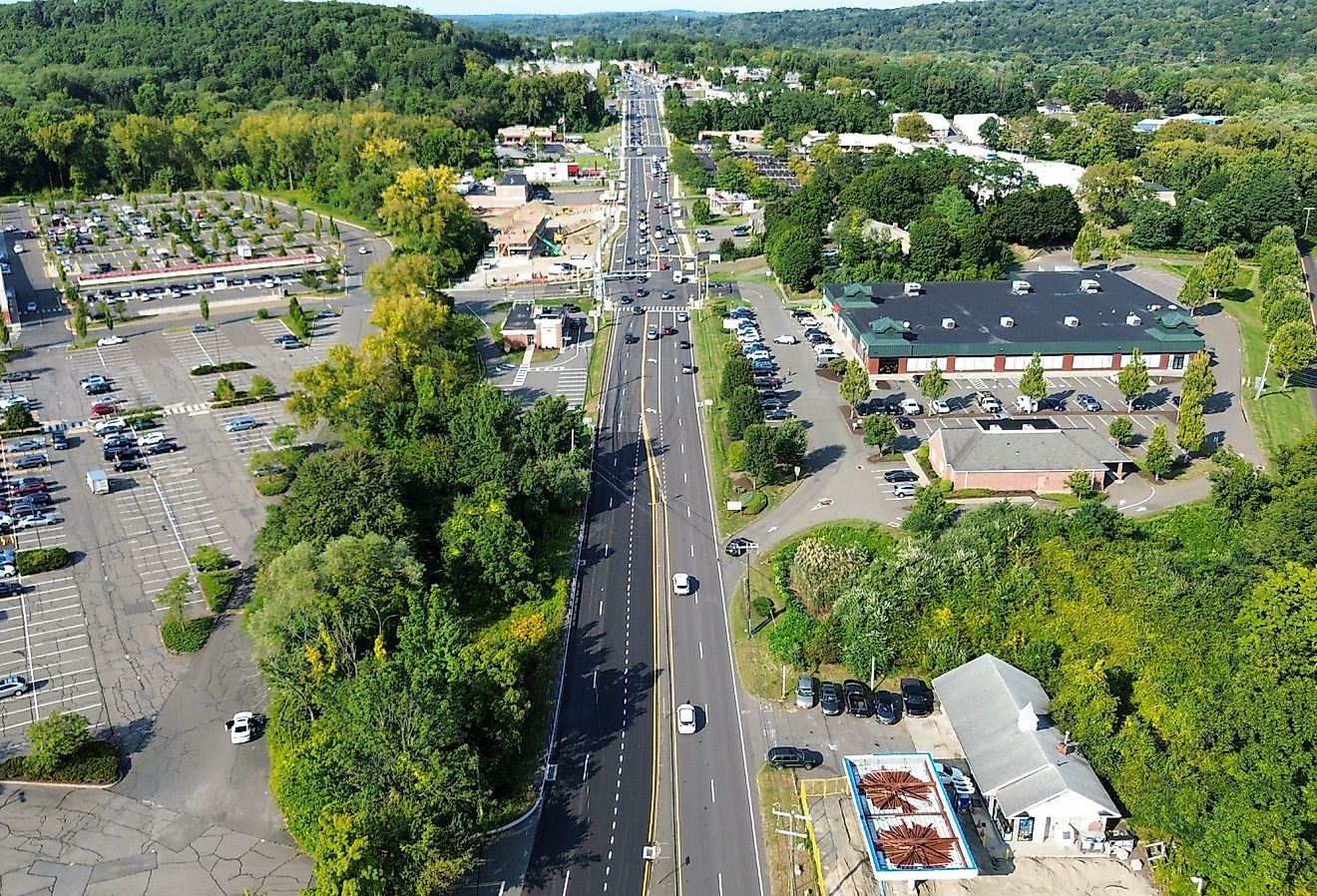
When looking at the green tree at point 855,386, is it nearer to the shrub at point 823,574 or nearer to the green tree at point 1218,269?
the shrub at point 823,574

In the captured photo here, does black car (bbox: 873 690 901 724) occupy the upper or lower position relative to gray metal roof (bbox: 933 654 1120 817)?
lower

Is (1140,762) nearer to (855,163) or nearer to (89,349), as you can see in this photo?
(89,349)

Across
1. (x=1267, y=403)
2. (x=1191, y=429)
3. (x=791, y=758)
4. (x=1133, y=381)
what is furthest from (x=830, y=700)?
(x=1267, y=403)

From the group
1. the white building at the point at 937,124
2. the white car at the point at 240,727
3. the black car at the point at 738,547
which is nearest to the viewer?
the white car at the point at 240,727

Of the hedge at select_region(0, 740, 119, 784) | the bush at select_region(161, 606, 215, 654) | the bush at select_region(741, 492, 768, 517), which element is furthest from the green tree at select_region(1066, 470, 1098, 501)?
the hedge at select_region(0, 740, 119, 784)

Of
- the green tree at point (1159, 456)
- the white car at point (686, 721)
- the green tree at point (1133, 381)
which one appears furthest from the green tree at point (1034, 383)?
the white car at point (686, 721)

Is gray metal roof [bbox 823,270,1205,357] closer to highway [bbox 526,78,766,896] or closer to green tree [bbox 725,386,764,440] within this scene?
green tree [bbox 725,386,764,440]
